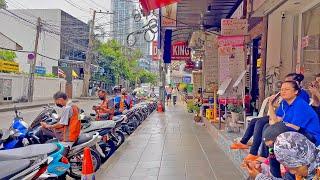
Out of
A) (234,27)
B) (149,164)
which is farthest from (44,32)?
(149,164)

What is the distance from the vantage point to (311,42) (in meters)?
8.48

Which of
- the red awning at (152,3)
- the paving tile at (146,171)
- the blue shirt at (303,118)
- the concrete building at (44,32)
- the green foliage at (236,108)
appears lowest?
the paving tile at (146,171)

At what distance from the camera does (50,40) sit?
47594 mm

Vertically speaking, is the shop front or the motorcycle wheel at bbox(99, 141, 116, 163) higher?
the shop front

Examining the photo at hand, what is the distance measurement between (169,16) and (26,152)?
9.86 meters

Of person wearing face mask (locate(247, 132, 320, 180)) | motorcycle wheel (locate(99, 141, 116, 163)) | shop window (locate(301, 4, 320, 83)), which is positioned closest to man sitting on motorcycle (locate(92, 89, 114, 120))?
motorcycle wheel (locate(99, 141, 116, 163))

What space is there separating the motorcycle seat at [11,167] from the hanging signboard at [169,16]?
368 inches

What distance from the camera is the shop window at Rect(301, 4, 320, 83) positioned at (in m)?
8.26

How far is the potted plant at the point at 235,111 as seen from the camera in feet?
31.5

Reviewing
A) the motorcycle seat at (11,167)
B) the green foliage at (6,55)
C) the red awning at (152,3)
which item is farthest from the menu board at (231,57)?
the green foliage at (6,55)

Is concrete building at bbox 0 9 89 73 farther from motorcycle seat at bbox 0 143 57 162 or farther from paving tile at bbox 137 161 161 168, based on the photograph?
motorcycle seat at bbox 0 143 57 162

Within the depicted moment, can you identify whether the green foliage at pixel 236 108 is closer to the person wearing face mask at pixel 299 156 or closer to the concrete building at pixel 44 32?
the person wearing face mask at pixel 299 156

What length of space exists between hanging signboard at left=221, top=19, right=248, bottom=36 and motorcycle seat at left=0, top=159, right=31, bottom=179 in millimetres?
6551

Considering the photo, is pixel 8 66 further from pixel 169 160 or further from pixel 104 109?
pixel 169 160
